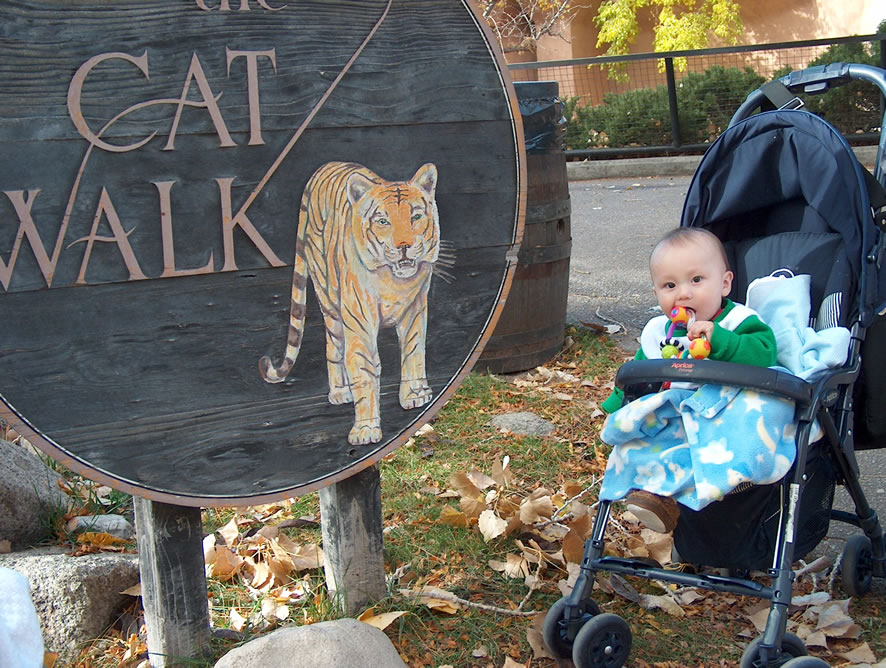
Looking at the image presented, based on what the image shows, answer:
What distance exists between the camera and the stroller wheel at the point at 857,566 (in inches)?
112

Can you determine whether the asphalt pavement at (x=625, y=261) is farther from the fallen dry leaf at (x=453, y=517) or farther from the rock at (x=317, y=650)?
the rock at (x=317, y=650)

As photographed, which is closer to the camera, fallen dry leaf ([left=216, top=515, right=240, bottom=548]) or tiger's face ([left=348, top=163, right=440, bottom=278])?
tiger's face ([left=348, top=163, right=440, bottom=278])

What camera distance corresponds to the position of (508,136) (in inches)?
102

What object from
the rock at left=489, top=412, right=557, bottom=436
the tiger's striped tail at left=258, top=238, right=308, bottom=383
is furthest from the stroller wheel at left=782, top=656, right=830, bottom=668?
the rock at left=489, top=412, right=557, bottom=436

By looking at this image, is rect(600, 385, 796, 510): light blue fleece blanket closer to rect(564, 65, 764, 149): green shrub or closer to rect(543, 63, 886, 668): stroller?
rect(543, 63, 886, 668): stroller

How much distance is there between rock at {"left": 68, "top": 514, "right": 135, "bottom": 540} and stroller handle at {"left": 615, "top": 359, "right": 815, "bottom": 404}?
1.94 metres

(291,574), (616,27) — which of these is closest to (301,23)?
(291,574)

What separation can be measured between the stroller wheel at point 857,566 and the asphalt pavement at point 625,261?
0.36 ft

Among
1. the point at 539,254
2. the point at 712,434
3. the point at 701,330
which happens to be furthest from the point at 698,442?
the point at 539,254

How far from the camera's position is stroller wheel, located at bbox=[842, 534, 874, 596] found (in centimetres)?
285

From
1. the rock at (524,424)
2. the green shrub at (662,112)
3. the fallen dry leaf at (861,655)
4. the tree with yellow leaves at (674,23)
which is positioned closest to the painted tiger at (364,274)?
the fallen dry leaf at (861,655)

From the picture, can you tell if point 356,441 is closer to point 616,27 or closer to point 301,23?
point 301,23

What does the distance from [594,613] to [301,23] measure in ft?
5.67

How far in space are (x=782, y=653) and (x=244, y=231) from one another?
5.55 feet
